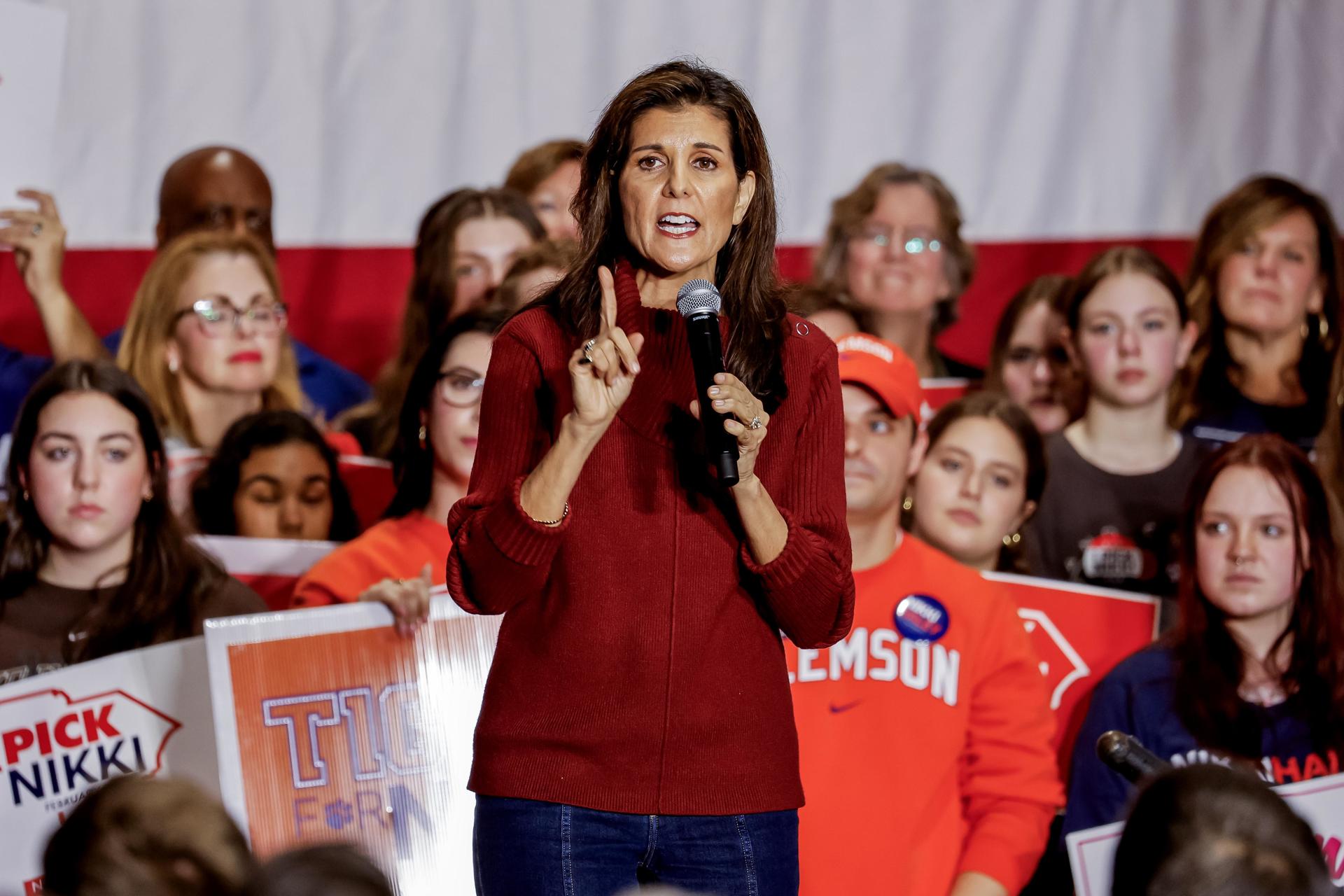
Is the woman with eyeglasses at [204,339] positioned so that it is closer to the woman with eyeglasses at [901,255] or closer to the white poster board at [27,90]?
the white poster board at [27,90]

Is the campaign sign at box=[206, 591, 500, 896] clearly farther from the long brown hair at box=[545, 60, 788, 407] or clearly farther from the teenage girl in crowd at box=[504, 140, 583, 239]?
the teenage girl in crowd at box=[504, 140, 583, 239]

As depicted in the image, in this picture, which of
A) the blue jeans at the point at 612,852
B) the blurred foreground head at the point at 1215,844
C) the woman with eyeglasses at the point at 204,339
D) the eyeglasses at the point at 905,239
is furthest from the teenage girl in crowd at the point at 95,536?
the blurred foreground head at the point at 1215,844

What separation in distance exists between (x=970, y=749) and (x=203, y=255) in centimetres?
240

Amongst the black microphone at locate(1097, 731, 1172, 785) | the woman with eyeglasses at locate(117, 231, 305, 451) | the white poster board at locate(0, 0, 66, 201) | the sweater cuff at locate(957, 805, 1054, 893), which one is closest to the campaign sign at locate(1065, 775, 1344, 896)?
the sweater cuff at locate(957, 805, 1054, 893)

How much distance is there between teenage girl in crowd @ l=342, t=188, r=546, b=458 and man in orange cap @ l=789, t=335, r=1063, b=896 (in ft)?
4.79

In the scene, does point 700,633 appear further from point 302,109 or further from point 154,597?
point 302,109

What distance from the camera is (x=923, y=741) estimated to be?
125 inches

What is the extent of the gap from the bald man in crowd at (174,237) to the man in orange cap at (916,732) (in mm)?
2196

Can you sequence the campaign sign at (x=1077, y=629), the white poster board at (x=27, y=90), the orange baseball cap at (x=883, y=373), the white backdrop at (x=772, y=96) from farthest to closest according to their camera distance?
the white backdrop at (x=772, y=96) → the white poster board at (x=27, y=90) → the campaign sign at (x=1077, y=629) → the orange baseball cap at (x=883, y=373)

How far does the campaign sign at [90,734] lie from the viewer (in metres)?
3.07

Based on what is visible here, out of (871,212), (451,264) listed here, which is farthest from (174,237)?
(871,212)

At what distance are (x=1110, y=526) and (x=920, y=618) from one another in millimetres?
1032

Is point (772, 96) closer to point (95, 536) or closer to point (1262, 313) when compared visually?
point (1262, 313)

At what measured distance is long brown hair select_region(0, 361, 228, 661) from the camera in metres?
3.40
